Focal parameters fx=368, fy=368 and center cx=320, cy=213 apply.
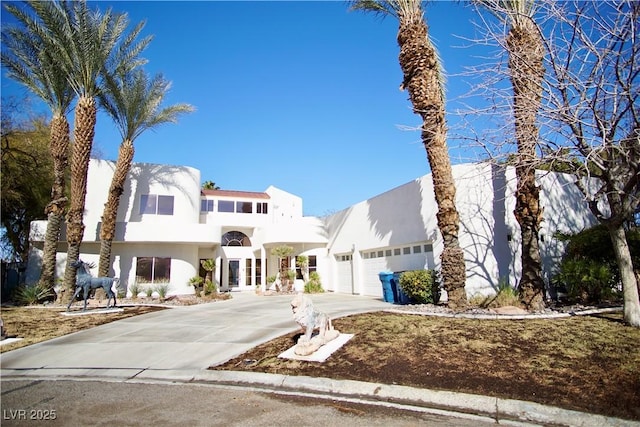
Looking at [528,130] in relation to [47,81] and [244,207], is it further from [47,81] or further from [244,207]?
[244,207]

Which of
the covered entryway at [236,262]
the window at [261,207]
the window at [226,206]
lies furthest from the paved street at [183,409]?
the window at [261,207]

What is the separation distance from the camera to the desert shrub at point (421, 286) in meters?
12.4

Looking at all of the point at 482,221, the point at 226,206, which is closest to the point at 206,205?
the point at 226,206

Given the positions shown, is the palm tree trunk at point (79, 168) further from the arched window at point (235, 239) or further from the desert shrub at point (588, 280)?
the desert shrub at point (588, 280)

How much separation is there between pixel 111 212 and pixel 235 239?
993 cm

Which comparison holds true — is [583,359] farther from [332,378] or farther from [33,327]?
[33,327]

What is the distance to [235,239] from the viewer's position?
27.2 meters

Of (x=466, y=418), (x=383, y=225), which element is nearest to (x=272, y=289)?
(x=383, y=225)

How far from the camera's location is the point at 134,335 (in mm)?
9117

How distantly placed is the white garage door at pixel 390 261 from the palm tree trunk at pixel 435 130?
9.33 feet

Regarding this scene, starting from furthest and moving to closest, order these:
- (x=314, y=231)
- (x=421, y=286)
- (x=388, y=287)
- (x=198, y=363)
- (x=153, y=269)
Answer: (x=314, y=231) → (x=153, y=269) → (x=388, y=287) → (x=421, y=286) → (x=198, y=363)

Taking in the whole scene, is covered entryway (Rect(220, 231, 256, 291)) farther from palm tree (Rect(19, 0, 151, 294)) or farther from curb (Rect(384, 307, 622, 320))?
curb (Rect(384, 307, 622, 320))

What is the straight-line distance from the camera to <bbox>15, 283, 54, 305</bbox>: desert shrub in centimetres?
1627

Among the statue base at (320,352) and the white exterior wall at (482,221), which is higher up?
the white exterior wall at (482,221)
